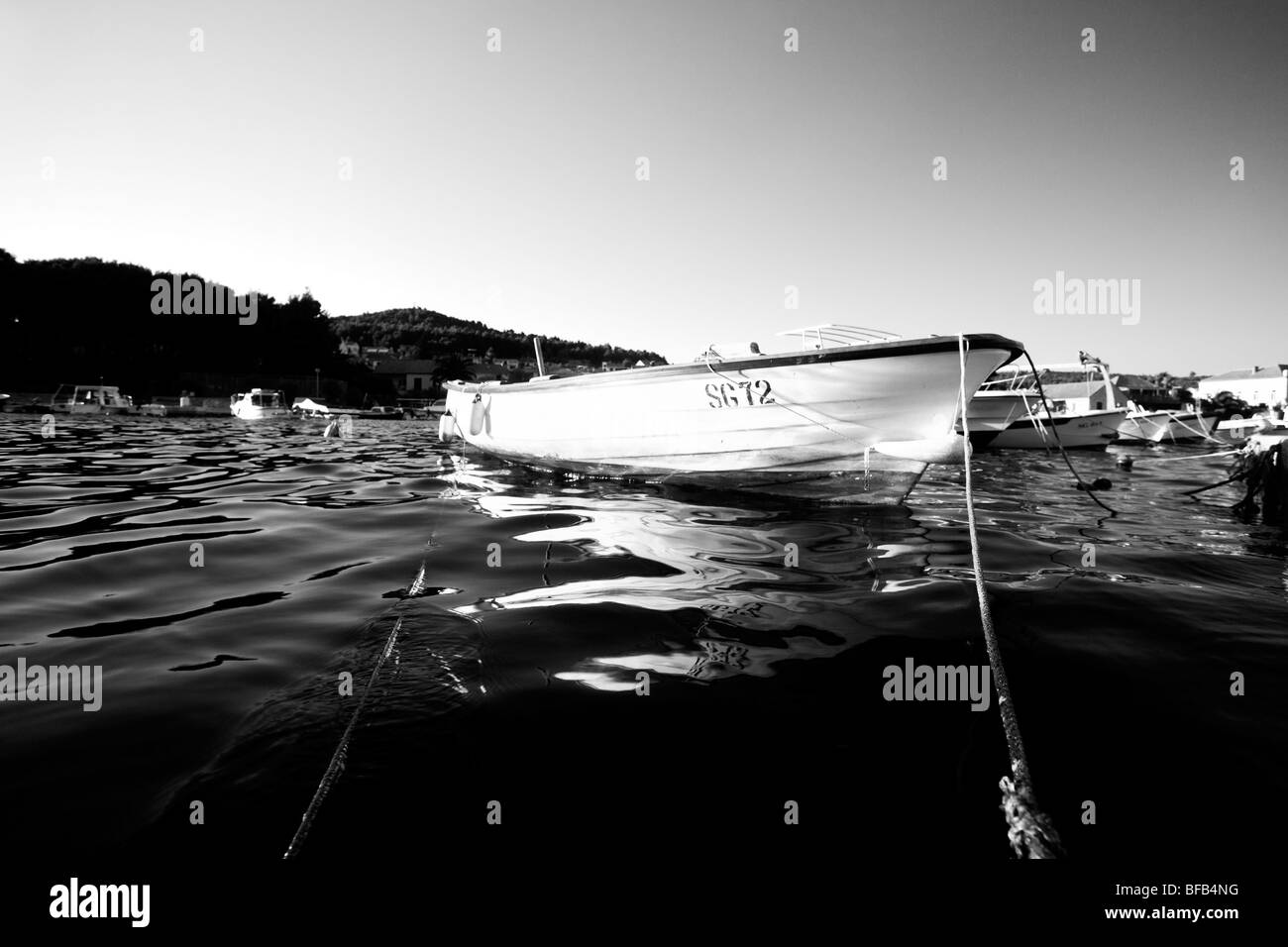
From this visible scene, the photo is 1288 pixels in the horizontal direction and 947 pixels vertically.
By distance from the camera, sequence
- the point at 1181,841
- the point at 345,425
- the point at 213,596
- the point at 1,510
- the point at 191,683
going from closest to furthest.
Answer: the point at 1181,841 → the point at 191,683 → the point at 213,596 → the point at 1,510 → the point at 345,425

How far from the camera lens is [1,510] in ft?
21.3

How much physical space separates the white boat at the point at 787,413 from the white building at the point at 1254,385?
87.5 meters

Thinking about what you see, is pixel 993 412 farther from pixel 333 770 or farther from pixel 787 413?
pixel 333 770

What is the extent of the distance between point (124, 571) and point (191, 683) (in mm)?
2510

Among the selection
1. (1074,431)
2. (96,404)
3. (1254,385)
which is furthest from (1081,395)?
(96,404)

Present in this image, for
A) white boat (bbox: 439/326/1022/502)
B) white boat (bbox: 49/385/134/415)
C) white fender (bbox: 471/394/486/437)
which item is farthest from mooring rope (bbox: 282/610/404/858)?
white boat (bbox: 49/385/134/415)

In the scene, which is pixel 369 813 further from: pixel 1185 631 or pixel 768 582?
pixel 1185 631

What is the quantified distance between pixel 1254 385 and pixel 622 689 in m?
→ 105

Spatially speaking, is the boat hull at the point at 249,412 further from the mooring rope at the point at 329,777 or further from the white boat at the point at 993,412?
the mooring rope at the point at 329,777

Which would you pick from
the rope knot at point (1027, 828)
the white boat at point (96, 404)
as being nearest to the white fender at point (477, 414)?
the rope knot at point (1027, 828)

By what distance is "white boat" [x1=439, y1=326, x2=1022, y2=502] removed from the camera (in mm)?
6668

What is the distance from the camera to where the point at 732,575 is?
4.46m
